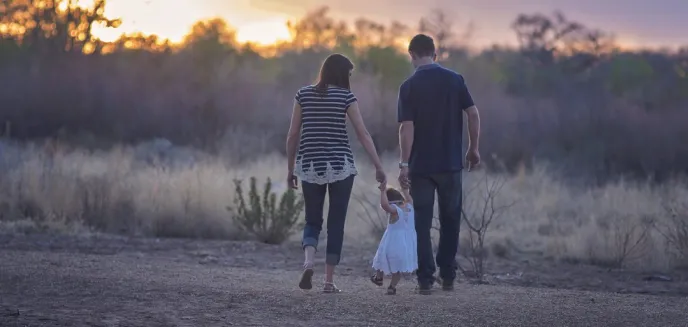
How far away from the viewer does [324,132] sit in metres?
8.34

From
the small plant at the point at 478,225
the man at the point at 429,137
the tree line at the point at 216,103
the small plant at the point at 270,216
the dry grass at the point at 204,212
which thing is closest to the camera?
the man at the point at 429,137

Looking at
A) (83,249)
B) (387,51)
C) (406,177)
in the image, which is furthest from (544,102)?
(406,177)

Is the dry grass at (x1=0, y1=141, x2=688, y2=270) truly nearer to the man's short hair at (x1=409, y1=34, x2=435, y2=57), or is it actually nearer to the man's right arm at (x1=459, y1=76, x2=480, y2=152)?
the man's right arm at (x1=459, y1=76, x2=480, y2=152)

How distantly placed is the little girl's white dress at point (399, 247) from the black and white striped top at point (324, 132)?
0.62m

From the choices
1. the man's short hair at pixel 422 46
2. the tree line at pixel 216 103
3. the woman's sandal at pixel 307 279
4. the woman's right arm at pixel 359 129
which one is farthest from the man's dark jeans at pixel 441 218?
→ the tree line at pixel 216 103

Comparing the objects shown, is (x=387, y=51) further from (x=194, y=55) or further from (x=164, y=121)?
(x=164, y=121)

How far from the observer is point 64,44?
105ft

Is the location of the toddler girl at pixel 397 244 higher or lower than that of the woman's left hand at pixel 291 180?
lower

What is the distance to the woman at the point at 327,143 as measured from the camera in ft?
27.3

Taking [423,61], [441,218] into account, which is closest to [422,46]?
[423,61]

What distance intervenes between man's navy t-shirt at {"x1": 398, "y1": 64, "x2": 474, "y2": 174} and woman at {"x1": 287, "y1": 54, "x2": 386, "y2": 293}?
1.45 ft

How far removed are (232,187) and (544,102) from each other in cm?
1938

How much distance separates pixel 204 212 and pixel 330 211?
7645 mm

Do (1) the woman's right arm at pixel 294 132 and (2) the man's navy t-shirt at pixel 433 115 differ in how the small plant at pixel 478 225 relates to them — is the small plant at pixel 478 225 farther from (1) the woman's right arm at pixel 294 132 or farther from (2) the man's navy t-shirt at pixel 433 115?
(1) the woman's right arm at pixel 294 132
